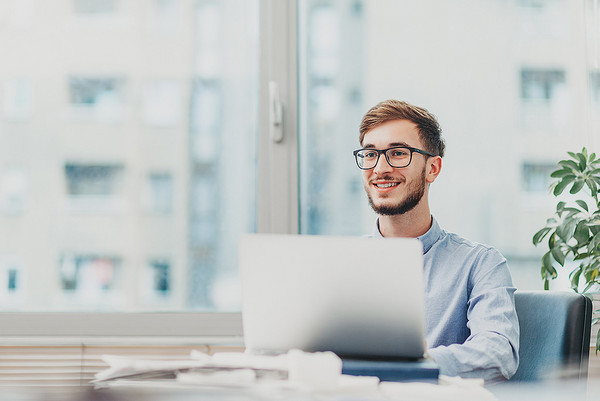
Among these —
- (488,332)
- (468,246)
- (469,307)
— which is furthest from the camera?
(468,246)

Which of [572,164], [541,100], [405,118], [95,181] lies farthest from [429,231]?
[95,181]

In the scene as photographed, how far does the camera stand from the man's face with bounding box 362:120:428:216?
69.2 inches

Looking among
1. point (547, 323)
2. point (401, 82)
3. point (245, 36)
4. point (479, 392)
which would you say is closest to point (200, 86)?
point (245, 36)

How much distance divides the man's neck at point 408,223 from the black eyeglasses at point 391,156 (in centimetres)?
15

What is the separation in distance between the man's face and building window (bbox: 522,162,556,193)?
40.0 inches

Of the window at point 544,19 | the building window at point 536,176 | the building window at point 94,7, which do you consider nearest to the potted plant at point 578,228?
the building window at point 536,176

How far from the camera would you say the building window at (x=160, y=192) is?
8.52 feet

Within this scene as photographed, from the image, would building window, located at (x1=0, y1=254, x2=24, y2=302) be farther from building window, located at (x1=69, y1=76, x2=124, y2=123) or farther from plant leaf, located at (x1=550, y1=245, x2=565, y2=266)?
plant leaf, located at (x1=550, y1=245, x2=565, y2=266)

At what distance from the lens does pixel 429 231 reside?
178 cm

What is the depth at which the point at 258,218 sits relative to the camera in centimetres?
258

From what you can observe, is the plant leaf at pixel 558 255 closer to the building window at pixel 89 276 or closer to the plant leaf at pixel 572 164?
the plant leaf at pixel 572 164

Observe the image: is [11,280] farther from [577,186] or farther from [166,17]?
[577,186]

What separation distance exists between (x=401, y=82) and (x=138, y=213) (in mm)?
1217

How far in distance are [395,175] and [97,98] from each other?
1441 millimetres
